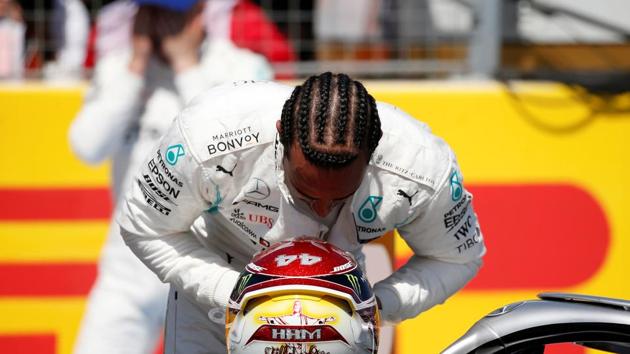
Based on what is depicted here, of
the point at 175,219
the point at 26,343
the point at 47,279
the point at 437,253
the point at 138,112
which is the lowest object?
the point at 26,343

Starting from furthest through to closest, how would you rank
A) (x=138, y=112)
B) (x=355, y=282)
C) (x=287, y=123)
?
(x=138, y=112) → (x=287, y=123) → (x=355, y=282)

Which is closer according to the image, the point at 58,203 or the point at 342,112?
the point at 342,112

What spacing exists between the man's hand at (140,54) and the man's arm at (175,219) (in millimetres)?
1614

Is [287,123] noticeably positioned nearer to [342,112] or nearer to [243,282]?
[342,112]

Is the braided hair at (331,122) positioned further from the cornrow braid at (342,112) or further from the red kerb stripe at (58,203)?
the red kerb stripe at (58,203)

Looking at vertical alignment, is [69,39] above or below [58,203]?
above

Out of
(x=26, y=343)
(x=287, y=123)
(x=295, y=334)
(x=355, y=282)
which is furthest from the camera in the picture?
(x=26, y=343)

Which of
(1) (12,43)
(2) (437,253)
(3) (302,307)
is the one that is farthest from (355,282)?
(1) (12,43)

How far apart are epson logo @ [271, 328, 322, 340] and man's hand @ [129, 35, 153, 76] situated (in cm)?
241

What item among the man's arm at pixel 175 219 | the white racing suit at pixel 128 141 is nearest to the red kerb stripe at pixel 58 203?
the white racing suit at pixel 128 141

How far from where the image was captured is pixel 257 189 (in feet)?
8.83

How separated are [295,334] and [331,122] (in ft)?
1.50

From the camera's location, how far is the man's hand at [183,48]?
4.42 meters

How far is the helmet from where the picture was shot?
2.18 metres
